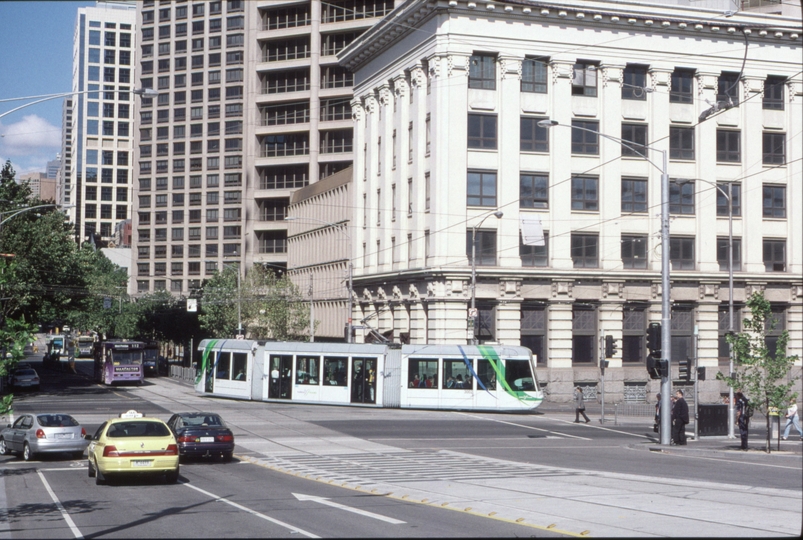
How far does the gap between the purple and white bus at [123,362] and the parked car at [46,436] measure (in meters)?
39.9

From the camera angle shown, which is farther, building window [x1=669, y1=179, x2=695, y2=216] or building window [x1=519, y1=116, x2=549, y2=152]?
building window [x1=519, y1=116, x2=549, y2=152]

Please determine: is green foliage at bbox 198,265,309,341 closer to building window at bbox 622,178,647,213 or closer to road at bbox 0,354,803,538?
building window at bbox 622,178,647,213

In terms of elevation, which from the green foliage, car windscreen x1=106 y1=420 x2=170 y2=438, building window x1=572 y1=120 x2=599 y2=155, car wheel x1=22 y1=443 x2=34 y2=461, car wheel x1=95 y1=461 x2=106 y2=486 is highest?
building window x1=572 y1=120 x2=599 y2=155

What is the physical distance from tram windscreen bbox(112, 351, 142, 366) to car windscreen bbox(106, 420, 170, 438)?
1924 inches

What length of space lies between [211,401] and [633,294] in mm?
24528

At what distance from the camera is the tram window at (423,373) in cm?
4600

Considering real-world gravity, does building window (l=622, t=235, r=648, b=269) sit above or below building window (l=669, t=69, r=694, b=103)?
below

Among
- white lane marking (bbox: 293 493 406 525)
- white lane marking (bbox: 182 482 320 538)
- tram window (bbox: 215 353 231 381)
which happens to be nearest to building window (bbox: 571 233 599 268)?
tram window (bbox: 215 353 231 381)

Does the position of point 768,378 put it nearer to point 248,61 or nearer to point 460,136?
point 460,136

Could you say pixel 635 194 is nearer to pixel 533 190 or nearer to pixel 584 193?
pixel 584 193

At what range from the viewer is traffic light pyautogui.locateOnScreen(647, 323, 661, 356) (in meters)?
33.5

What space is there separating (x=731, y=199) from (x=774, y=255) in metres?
8.15

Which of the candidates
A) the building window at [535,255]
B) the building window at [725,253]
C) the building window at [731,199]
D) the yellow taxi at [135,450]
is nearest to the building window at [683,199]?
the building window at [725,253]

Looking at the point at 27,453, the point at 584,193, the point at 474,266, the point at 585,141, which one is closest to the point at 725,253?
the point at 474,266
